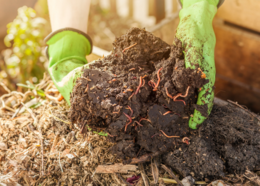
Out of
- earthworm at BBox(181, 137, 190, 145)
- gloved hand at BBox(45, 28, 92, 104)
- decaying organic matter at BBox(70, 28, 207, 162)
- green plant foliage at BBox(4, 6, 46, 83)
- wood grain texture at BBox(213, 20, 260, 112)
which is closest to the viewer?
decaying organic matter at BBox(70, 28, 207, 162)

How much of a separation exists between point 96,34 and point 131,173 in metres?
2.86

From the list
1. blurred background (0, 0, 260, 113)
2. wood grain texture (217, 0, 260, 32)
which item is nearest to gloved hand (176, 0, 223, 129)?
blurred background (0, 0, 260, 113)

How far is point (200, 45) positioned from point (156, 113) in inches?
18.5

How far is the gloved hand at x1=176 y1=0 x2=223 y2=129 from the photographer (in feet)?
4.32

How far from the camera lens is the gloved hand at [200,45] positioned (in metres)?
1.32

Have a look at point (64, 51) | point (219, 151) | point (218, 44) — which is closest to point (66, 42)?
point (64, 51)

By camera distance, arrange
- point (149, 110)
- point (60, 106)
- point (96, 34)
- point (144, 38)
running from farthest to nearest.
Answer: point (96, 34) → point (60, 106) → point (144, 38) → point (149, 110)

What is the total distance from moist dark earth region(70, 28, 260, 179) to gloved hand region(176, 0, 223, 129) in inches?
1.7

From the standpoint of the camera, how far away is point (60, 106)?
6.35 feet

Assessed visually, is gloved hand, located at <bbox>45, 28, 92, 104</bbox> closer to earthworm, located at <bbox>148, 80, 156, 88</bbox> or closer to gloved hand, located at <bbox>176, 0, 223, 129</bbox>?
earthworm, located at <bbox>148, 80, 156, 88</bbox>

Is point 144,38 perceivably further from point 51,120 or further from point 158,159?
point 51,120

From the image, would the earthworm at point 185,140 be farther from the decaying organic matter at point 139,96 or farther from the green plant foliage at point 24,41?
the green plant foliage at point 24,41

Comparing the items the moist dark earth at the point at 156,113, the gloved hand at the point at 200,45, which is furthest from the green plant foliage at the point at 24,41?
the gloved hand at the point at 200,45

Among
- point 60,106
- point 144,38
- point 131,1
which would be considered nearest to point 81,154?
point 60,106
